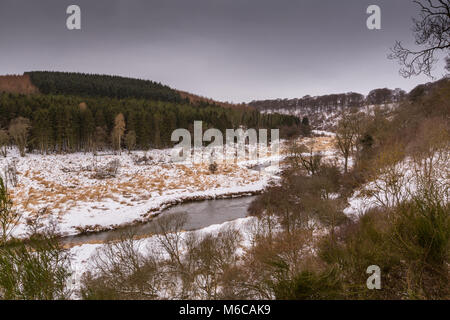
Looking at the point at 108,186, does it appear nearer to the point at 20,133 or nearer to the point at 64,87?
the point at 20,133

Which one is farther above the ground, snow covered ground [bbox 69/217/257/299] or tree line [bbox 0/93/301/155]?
tree line [bbox 0/93/301/155]

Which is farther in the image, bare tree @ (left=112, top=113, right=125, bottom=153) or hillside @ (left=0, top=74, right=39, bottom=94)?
hillside @ (left=0, top=74, right=39, bottom=94)

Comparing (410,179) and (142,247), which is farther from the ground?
(410,179)

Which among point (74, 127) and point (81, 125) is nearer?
point (74, 127)

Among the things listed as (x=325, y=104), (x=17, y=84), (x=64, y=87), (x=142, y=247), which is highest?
(x=17, y=84)

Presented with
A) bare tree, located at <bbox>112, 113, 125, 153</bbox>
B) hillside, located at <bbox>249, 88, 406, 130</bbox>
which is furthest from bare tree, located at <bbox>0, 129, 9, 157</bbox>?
hillside, located at <bbox>249, 88, 406, 130</bbox>

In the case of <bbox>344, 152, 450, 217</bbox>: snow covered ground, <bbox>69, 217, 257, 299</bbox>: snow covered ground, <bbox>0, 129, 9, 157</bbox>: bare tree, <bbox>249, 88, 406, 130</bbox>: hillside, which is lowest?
<bbox>69, 217, 257, 299</bbox>: snow covered ground

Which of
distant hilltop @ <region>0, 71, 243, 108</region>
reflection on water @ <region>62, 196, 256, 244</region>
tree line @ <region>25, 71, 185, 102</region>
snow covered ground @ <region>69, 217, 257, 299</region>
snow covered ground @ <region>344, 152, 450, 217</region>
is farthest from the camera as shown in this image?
tree line @ <region>25, 71, 185, 102</region>

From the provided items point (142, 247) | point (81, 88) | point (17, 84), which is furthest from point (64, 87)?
point (142, 247)

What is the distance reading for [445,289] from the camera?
10.0 ft

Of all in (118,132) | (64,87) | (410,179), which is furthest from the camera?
(64,87)

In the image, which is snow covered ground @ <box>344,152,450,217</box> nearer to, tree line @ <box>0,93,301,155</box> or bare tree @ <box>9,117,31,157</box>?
tree line @ <box>0,93,301,155</box>

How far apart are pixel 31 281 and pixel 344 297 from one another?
292 inches

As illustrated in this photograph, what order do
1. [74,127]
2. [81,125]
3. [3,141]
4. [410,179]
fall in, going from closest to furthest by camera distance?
[410,179]
[3,141]
[74,127]
[81,125]
